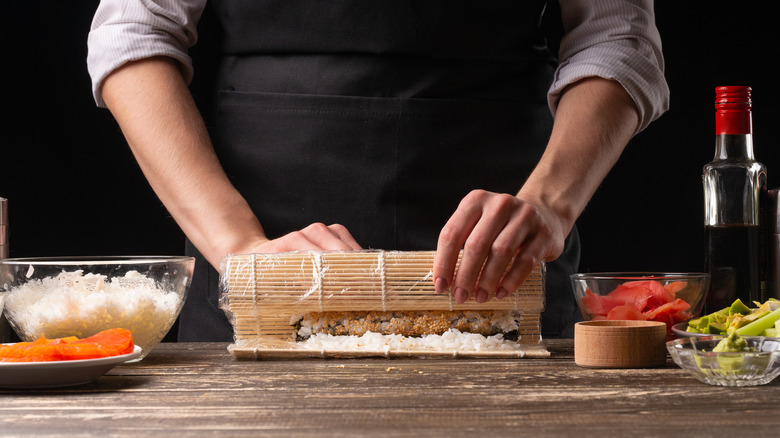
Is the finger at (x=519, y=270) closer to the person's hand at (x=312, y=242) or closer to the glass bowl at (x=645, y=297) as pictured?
the glass bowl at (x=645, y=297)

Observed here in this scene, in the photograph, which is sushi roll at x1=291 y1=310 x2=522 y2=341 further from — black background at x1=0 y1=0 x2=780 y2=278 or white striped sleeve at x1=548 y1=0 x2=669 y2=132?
black background at x1=0 y1=0 x2=780 y2=278

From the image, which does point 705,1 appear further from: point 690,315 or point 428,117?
point 690,315

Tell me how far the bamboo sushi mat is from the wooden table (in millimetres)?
125

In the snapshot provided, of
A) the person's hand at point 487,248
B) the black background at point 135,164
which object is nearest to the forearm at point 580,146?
the person's hand at point 487,248

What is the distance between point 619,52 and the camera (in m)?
1.63

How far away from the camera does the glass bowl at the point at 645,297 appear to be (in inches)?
47.5

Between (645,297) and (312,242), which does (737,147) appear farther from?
(312,242)

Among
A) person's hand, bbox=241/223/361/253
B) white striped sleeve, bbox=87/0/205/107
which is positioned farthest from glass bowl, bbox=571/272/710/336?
white striped sleeve, bbox=87/0/205/107

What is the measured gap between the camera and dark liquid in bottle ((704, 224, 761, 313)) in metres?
1.30

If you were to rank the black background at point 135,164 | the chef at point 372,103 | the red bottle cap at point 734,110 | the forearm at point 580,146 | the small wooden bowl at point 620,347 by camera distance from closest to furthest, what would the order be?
the small wooden bowl at point 620,347, the red bottle cap at point 734,110, the forearm at point 580,146, the chef at point 372,103, the black background at point 135,164

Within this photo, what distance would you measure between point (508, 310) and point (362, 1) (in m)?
0.79

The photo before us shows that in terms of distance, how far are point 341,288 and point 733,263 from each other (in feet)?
2.09

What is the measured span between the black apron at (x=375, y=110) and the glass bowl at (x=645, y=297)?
52cm

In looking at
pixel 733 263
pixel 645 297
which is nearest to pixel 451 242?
pixel 645 297
